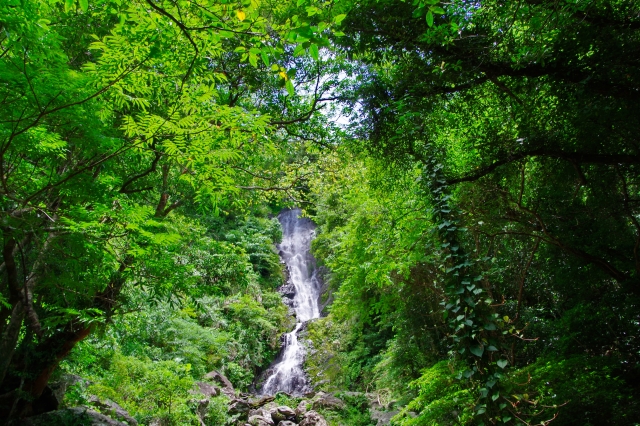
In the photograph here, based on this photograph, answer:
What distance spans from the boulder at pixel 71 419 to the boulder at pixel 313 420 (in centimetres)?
549

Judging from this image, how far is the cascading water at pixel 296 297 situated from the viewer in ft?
49.8

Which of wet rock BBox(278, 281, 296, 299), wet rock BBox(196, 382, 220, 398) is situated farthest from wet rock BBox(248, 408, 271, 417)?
wet rock BBox(278, 281, 296, 299)

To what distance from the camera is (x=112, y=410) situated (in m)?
6.78

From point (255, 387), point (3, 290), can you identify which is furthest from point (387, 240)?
point (255, 387)

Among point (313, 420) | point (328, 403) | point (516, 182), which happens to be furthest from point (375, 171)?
point (328, 403)

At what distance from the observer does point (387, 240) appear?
621cm

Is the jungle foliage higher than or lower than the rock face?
higher

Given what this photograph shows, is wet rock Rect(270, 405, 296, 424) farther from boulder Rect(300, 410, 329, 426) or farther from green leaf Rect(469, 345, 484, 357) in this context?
green leaf Rect(469, 345, 484, 357)

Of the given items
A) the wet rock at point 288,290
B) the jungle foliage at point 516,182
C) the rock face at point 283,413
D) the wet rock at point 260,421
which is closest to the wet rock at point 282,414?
the rock face at point 283,413

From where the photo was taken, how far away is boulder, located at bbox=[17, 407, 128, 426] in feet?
17.5

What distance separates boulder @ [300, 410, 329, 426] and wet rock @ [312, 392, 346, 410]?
1.07ft

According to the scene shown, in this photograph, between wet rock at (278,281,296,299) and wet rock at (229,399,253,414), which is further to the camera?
wet rock at (278,281,296,299)

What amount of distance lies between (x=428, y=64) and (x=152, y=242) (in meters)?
3.72

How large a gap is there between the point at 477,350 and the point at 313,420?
8.56 m
